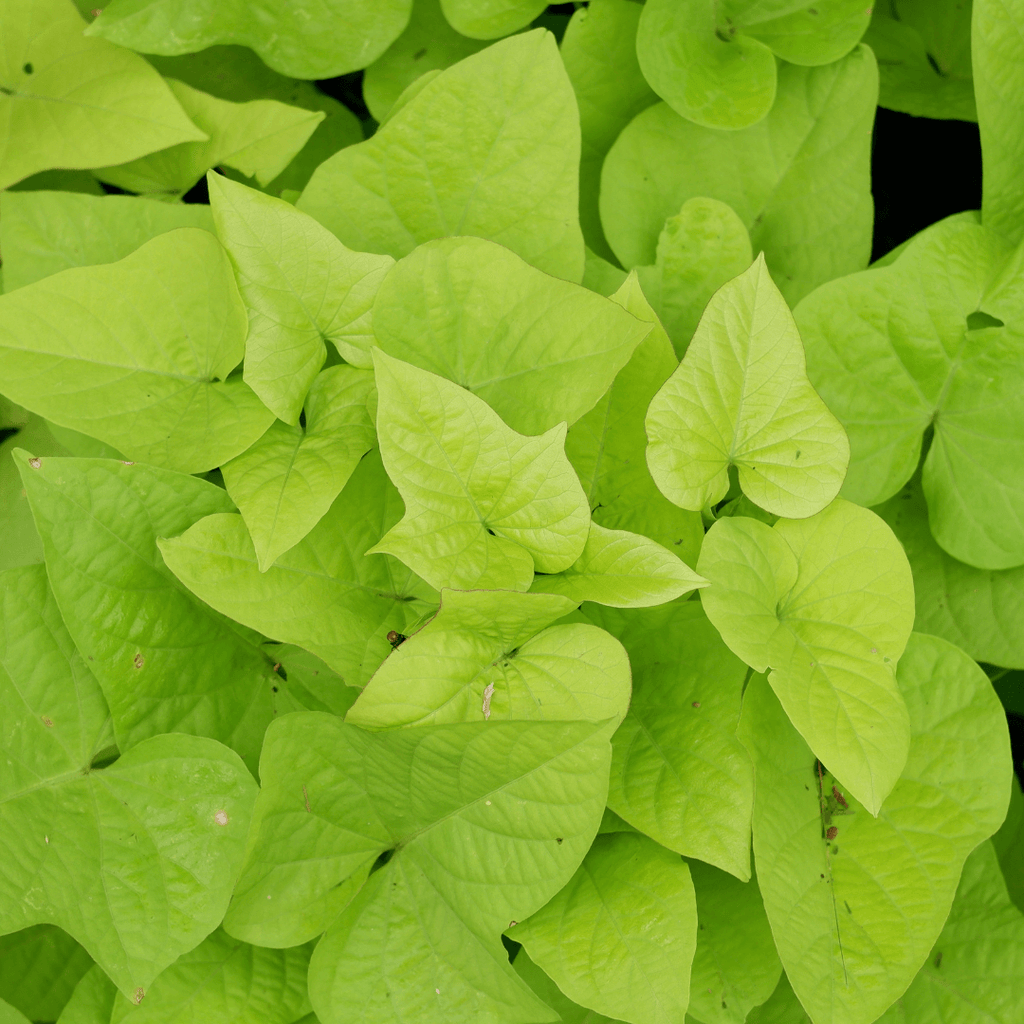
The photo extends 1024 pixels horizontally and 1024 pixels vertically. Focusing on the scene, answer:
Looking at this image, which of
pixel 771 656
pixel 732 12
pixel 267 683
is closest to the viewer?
pixel 771 656

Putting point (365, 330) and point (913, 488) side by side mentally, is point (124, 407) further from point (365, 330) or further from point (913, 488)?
point (913, 488)

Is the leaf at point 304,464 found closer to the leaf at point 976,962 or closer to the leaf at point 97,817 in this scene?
the leaf at point 97,817

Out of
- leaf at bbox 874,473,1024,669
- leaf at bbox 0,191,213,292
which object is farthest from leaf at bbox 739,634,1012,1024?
leaf at bbox 0,191,213,292

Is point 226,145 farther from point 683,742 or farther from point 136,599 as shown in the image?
point 683,742

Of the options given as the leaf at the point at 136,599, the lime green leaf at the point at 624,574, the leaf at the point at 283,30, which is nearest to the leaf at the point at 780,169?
the leaf at the point at 283,30

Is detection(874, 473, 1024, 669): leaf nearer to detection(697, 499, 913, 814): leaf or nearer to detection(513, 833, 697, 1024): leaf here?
detection(697, 499, 913, 814): leaf

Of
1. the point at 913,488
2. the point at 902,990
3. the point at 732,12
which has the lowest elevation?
the point at 902,990

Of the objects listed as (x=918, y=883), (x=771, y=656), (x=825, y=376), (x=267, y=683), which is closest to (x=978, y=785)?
(x=918, y=883)
